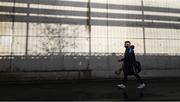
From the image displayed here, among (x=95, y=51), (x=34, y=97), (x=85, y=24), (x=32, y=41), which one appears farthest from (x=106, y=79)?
(x=34, y=97)

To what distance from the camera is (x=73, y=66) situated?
517 inches

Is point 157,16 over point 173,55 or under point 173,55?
over

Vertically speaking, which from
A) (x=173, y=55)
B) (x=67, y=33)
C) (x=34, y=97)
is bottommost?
(x=34, y=97)

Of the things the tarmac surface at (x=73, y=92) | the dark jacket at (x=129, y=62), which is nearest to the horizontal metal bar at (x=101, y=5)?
the tarmac surface at (x=73, y=92)

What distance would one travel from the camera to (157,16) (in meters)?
14.6

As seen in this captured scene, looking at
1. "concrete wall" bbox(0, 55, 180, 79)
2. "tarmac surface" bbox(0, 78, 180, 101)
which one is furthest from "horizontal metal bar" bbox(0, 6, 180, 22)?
"tarmac surface" bbox(0, 78, 180, 101)

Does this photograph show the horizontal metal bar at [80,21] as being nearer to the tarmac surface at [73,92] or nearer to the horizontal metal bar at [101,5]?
the horizontal metal bar at [101,5]

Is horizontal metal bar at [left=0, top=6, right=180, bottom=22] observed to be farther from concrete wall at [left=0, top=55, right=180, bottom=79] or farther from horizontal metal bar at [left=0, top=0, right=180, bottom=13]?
concrete wall at [left=0, top=55, right=180, bottom=79]

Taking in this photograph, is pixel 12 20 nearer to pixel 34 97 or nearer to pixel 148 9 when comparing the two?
pixel 34 97

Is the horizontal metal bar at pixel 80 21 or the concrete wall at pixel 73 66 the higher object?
the horizontal metal bar at pixel 80 21

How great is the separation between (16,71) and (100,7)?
5.35 metres

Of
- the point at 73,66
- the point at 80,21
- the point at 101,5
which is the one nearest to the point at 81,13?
the point at 80,21

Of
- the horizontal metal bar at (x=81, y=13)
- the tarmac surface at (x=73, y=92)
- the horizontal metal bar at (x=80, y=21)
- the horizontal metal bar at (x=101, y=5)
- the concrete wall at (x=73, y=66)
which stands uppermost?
the horizontal metal bar at (x=101, y=5)

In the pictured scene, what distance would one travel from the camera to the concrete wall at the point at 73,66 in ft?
40.9
